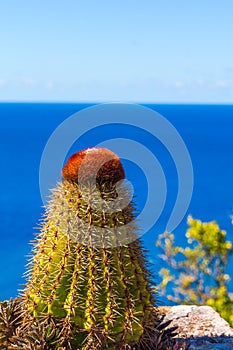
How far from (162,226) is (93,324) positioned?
105ft

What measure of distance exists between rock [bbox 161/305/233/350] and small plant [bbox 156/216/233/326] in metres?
2.44

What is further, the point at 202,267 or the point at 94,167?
the point at 202,267

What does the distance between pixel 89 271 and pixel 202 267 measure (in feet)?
21.3

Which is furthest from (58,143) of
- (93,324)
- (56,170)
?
(93,324)

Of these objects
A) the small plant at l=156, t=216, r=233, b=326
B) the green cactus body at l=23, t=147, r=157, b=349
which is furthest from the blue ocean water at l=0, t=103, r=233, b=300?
the green cactus body at l=23, t=147, r=157, b=349

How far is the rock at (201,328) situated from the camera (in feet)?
18.0

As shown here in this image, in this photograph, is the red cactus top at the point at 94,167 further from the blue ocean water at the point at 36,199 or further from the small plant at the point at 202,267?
the blue ocean water at the point at 36,199

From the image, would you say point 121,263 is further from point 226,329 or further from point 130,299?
point 226,329

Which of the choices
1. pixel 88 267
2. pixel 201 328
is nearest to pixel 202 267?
pixel 201 328

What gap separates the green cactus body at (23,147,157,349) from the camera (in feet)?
13.6

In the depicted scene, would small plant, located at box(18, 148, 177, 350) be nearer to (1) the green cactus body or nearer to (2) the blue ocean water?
(1) the green cactus body

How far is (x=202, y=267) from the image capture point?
10320mm

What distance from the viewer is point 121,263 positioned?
4246 mm

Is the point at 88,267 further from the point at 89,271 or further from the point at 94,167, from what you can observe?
the point at 94,167
